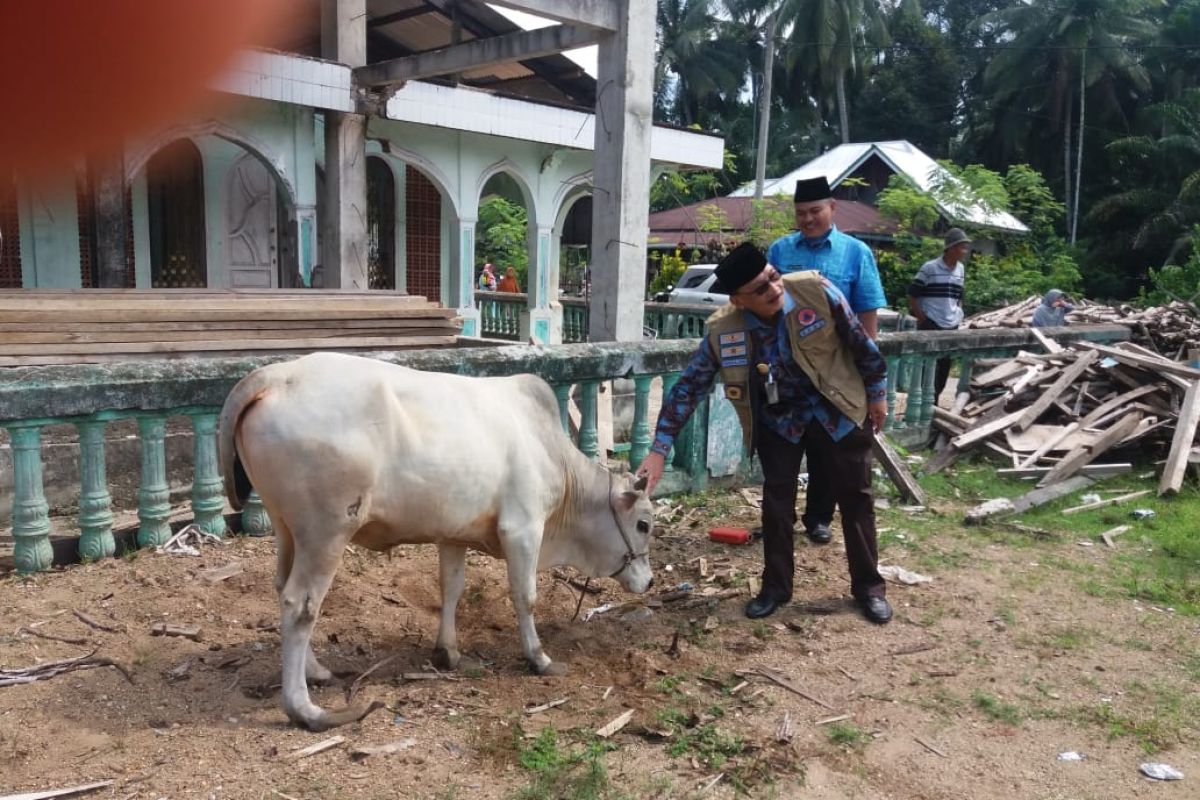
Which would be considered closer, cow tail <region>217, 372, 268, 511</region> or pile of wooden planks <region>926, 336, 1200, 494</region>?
cow tail <region>217, 372, 268, 511</region>

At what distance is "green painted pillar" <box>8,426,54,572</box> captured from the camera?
162 inches

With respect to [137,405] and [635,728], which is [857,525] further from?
[137,405]

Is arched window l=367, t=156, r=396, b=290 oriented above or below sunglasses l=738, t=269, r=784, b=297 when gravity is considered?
Answer: above

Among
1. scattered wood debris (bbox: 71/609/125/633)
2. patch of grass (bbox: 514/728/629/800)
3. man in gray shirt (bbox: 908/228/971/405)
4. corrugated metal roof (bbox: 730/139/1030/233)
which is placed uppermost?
corrugated metal roof (bbox: 730/139/1030/233)

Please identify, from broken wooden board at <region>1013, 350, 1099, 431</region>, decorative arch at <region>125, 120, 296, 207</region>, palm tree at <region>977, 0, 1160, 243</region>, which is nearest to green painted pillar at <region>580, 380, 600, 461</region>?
broken wooden board at <region>1013, 350, 1099, 431</region>

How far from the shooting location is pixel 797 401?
15.6 ft

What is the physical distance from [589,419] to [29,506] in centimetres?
291

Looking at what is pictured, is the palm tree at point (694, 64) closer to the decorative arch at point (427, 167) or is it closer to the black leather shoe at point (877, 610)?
the decorative arch at point (427, 167)

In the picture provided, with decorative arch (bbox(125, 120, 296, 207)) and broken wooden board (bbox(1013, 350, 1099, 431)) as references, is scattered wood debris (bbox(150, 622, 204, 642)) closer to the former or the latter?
broken wooden board (bbox(1013, 350, 1099, 431))

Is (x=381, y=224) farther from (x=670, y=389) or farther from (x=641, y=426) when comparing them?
(x=641, y=426)

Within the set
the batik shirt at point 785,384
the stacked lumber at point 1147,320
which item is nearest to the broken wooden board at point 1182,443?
the batik shirt at point 785,384

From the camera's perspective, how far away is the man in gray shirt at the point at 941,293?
9.44 meters

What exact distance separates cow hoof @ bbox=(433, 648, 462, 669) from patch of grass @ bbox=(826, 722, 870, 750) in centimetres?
148

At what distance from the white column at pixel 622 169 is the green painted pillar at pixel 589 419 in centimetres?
152
